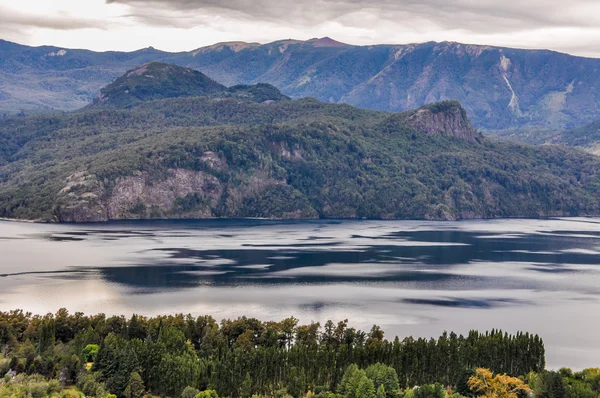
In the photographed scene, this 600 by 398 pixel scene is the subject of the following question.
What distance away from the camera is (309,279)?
6201 inches

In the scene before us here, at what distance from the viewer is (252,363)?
87.6m

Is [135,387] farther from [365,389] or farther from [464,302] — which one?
[464,302]

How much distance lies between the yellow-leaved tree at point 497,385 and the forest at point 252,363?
0.47 ft

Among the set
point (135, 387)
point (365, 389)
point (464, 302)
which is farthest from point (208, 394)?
point (464, 302)

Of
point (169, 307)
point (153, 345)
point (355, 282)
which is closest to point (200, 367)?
point (153, 345)

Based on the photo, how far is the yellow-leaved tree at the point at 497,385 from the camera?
252ft

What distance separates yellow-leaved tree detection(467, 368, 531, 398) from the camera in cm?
7688

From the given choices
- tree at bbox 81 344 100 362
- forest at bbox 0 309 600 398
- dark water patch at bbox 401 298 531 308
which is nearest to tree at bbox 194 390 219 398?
forest at bbox 0 309 600 398

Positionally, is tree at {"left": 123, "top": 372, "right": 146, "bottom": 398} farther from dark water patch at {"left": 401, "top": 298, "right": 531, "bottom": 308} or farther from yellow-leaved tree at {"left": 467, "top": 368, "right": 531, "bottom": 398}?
dark water patch at {"left": 401, "top": 298, "right": 531, "bottom": 308}

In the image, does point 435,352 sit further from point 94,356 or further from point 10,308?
point 10,308

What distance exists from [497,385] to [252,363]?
25.1 m

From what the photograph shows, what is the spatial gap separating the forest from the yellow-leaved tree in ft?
0.47

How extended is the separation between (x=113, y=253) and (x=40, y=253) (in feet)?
50.5

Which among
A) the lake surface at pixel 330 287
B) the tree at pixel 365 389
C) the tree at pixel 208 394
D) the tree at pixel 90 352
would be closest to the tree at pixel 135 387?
the tree at pixel 208 394
